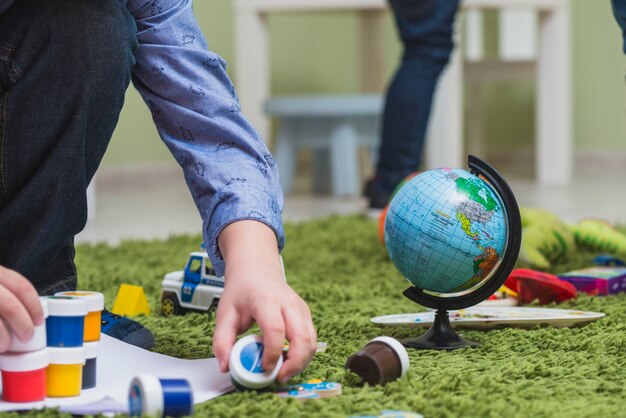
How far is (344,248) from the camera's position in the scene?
5.90 ft

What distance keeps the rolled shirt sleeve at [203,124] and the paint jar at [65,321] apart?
6.2 inches

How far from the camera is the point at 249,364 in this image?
0.74 m

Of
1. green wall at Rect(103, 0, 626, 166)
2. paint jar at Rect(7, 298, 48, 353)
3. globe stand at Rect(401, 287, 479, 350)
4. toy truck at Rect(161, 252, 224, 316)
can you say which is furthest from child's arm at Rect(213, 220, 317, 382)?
green wall at Rect(103, 0, 626, 166)

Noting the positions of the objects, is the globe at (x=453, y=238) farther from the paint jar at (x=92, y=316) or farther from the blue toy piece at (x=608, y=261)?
the blue toy piece at (x=608, y=261)

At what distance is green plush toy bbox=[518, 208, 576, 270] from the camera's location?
1494 mm

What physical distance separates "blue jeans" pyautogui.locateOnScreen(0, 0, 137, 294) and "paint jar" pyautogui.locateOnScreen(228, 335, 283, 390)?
28cm

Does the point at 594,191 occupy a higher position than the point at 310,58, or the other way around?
the point at 310,58

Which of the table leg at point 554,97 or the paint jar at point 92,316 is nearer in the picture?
the paint jar at point 92,316

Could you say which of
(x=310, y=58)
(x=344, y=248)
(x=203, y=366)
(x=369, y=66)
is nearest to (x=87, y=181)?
(x=203, y=366)

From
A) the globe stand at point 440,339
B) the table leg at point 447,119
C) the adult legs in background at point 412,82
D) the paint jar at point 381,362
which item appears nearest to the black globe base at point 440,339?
the globe stand at point 440,339

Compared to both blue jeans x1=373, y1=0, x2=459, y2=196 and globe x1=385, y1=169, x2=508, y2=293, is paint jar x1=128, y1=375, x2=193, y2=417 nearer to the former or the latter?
globe x1=385, y1=169, x2=508, y2=293

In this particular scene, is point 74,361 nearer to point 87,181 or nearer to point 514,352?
point 87,181

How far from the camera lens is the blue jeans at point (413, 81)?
1917 millimetres

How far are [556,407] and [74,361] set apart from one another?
37cm
